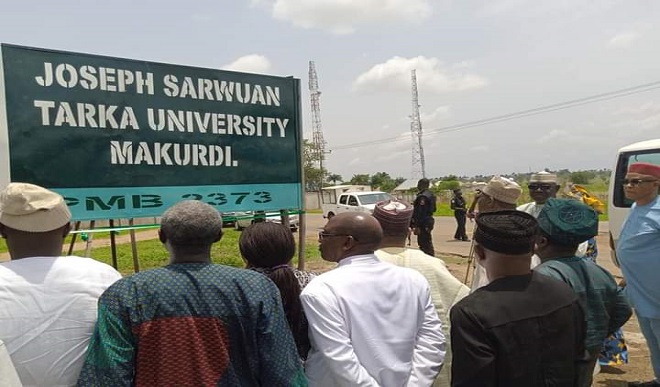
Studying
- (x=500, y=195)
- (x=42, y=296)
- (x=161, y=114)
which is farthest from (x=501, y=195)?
(x=161, y=114)

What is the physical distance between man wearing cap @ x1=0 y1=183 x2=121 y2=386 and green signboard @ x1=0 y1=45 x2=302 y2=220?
95.5 inches

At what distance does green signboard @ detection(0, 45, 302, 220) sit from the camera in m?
4.01

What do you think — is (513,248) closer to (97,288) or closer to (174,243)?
(174,243)

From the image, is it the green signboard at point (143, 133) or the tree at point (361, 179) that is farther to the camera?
the tree at point (361, 179)

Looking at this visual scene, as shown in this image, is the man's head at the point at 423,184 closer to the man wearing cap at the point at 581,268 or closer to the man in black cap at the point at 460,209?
the man in black cap at the point at 460,209

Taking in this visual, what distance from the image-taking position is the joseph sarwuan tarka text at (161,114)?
4141 mm

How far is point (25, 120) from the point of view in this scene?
13.0 ft

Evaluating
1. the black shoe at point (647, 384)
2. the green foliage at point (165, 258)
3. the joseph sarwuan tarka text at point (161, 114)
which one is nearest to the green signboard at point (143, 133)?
the joseph sarwuan tarka text at point (161, 114)

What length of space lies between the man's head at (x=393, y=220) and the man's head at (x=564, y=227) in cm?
68

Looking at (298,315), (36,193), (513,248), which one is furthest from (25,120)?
(513,248)

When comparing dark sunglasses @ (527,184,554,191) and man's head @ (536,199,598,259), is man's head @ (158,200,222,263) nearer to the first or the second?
man's head @ (536,199,598,259)

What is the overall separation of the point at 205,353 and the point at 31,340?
24.0 inches

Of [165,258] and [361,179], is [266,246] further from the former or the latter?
[361,179]

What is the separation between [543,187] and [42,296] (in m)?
3.79
